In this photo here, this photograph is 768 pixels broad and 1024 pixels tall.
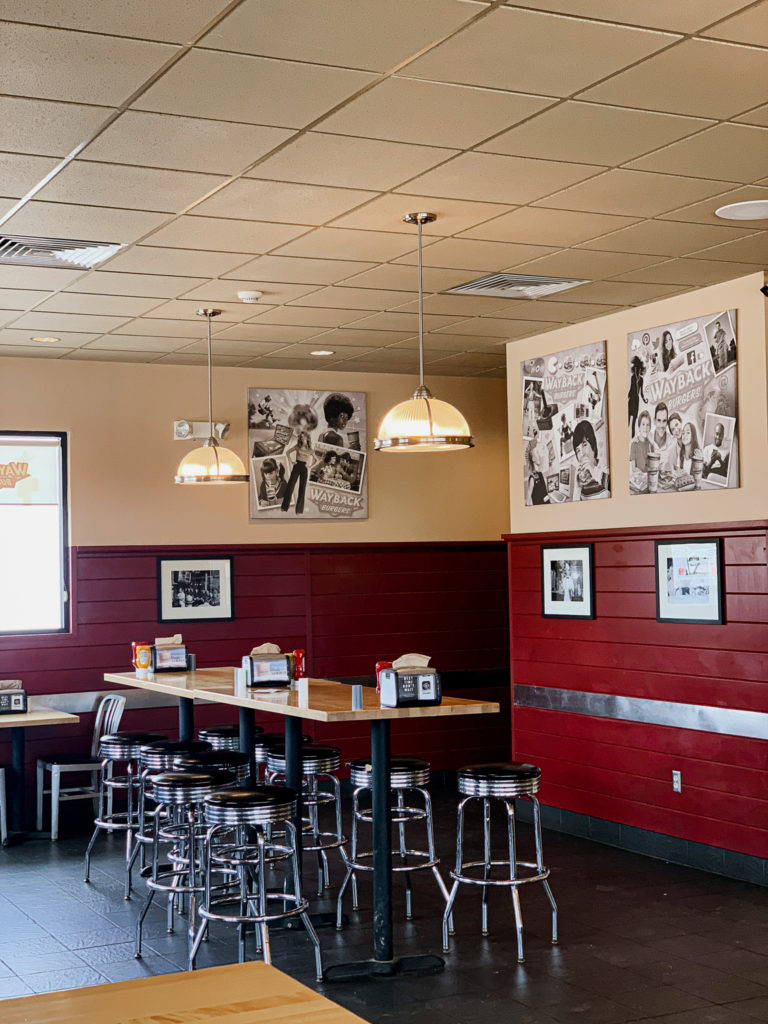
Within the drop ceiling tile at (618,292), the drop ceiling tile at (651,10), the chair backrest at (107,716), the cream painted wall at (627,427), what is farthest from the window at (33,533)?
the drop ceiling tile at (651,10)

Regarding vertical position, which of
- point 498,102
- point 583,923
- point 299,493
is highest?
point 498,102

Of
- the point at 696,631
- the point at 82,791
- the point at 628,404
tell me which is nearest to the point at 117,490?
the point at 82,791

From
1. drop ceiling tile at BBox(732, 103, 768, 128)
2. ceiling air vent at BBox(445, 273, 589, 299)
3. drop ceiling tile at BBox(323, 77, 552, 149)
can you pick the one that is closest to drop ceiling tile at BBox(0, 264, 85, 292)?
ceiling air vent at BBox(445, 273, 589, 299)

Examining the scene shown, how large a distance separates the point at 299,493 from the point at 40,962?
14.6 feet

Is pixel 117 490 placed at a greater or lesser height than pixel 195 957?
greater

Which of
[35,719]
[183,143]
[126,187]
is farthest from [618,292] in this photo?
[35,719]

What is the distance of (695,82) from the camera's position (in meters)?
3.59

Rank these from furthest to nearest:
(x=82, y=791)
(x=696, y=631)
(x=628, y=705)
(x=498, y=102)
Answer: (x=82, y=791), (x=628, y=705), (x=696, y=631), (x=498, y=102)

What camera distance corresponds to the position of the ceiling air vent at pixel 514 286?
19.9ft

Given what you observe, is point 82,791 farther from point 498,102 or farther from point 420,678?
point 498,102

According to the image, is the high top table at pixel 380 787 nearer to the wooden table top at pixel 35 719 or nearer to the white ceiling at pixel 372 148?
the white ceiling at pixel 372 148

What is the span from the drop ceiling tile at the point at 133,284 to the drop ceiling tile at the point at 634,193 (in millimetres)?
2080

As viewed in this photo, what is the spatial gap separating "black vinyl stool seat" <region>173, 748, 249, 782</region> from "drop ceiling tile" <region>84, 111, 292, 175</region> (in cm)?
272

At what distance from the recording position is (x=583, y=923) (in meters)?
5.25
